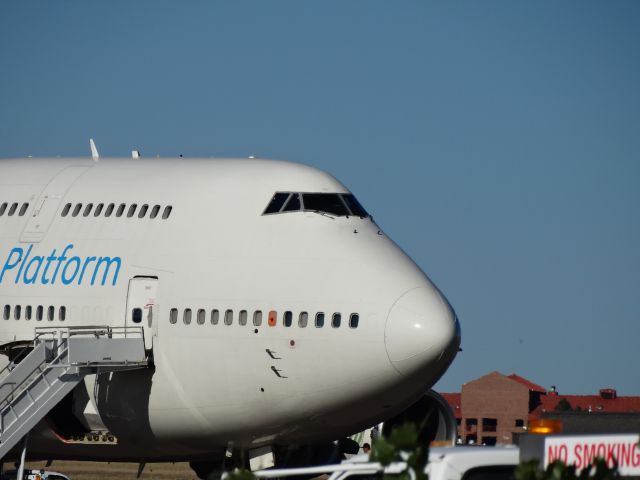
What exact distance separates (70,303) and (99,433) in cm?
257

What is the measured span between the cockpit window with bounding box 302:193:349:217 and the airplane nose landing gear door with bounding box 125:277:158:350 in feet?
10.5

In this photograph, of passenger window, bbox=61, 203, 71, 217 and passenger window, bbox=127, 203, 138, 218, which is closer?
passenger window, bbox=127, 203, 138, 218

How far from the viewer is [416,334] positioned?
86.8 ft

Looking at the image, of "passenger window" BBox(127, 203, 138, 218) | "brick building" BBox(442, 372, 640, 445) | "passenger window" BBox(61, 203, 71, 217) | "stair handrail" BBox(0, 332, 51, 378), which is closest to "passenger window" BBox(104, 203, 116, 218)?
"passenger window" BBox(127, 203, 138, 218)

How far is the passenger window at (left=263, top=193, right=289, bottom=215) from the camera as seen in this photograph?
2878 centimetres

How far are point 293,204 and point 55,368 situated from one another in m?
5.38

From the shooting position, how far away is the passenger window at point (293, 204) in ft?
94.4

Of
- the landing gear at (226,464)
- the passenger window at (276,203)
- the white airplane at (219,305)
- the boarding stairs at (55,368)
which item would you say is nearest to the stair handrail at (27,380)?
the boarding stairs at (55,368)

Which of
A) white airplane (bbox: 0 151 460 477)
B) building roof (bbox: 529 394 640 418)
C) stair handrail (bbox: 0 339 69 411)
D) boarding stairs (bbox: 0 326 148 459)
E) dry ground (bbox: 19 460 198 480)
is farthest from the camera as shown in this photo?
building roof (bbox: 529 394 640 418)

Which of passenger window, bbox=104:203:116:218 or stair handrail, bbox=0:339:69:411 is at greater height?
passenger window, bbox=104:203:116:218

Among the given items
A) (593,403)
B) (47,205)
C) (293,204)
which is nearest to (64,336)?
(47,205)

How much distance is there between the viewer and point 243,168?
29.9 meters

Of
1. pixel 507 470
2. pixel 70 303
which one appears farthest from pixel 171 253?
pixel 507 470

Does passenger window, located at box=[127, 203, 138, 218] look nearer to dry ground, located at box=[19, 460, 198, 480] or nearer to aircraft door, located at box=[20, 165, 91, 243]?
aircraft door, located at box=[20, 165, 91, 243]
